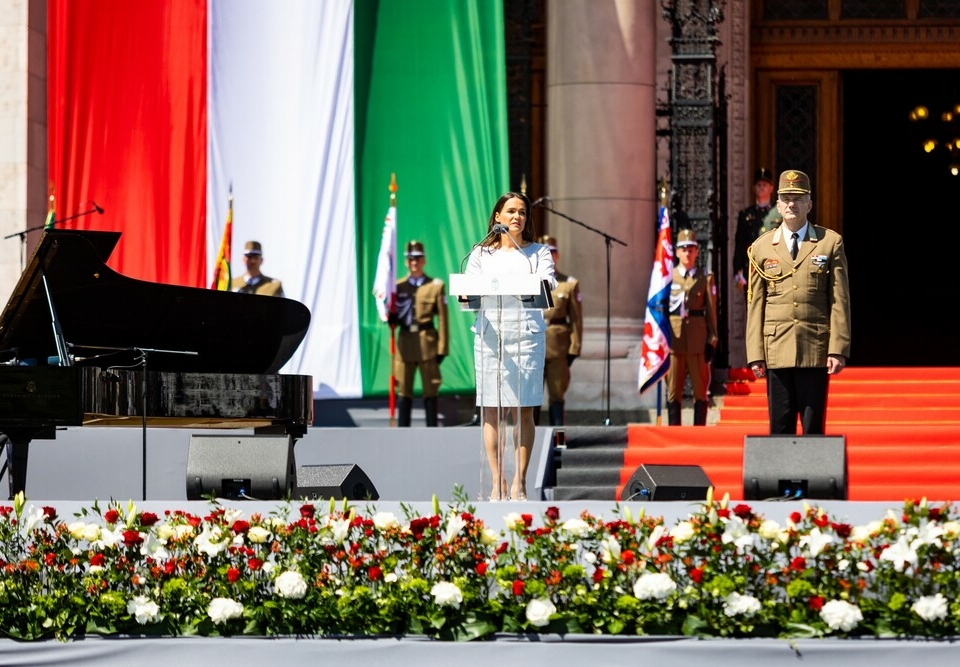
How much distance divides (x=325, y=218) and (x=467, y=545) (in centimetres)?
960

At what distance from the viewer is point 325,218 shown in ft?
53.0

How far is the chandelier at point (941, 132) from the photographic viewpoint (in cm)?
2161

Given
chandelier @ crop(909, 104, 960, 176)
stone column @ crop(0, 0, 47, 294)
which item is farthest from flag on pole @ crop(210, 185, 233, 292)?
chandelier @ crop(909, 104, 960, 176)

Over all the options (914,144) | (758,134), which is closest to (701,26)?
(758,134)

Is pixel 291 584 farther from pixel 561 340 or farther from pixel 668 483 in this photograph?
pixel 561 340

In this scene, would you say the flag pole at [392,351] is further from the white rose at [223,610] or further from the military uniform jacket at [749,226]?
the white rose at [223,610]

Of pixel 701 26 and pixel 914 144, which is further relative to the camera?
pixel 914 144

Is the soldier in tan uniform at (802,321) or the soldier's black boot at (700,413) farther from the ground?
the soldier in tan uniform at (802,321)

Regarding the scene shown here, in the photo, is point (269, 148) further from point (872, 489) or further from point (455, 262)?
point (872, 489)

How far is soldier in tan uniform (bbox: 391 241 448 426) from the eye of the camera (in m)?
15.5

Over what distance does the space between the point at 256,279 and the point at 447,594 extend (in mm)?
8532

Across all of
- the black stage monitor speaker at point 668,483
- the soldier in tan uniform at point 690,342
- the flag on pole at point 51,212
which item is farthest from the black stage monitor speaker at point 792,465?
the flag on pole at point 51,212

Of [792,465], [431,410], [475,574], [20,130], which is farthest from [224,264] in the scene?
[475,574]

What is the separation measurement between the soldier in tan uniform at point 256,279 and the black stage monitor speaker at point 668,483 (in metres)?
6.04
